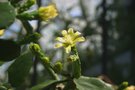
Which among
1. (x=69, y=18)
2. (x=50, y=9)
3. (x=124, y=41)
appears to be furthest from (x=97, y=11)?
(x=50, y=9)

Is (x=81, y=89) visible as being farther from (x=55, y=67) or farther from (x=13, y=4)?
(x=13, y=4)

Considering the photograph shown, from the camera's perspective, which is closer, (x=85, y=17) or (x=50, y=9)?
(x=50, y=9)

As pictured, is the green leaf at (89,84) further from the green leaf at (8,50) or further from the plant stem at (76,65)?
the green leaf at (8,50)

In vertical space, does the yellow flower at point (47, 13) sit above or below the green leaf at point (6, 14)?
below

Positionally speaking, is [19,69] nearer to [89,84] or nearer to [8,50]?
[8,50]

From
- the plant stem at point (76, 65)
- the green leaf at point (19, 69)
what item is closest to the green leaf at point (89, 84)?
the plant stem at point (76, 65)
